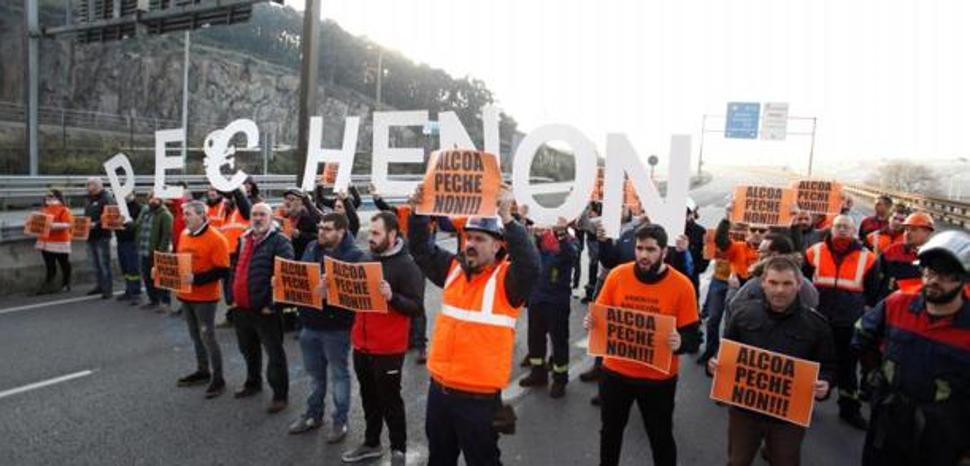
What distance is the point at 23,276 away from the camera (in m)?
10.7

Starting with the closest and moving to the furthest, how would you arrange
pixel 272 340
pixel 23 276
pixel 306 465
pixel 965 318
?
pixel 965 318
pixel 306 465
pixel 272 340
pixel 23 276

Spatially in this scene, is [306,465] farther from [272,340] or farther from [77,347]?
[77,347]

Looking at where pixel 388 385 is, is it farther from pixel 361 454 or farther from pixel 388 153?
pixel 388 153

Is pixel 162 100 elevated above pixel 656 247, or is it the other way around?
pixel 162 100

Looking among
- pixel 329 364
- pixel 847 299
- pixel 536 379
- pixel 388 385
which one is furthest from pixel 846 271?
pixel 329 364

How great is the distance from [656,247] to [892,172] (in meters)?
75.3

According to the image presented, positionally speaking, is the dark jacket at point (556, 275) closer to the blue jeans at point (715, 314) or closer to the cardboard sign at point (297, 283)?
the blue jeans at point (715, 314)

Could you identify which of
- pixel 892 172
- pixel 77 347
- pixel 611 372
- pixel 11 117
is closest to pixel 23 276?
pixel 77 347

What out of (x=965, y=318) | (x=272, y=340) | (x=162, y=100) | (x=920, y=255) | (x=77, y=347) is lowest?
(x=77, y=347)

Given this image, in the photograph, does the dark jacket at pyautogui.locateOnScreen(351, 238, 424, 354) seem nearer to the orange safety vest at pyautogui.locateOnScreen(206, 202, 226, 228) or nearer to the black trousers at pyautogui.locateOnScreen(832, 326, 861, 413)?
the black trousers at pyautogui.locateOnScreen(832, 326, 861, 413)

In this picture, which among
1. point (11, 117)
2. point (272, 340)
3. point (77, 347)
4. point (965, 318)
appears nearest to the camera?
point (965, 318)

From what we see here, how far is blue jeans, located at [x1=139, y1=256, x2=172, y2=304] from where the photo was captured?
9.77m

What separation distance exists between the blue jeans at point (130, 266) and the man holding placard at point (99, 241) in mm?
269

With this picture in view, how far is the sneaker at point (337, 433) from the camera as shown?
5.23 metres
